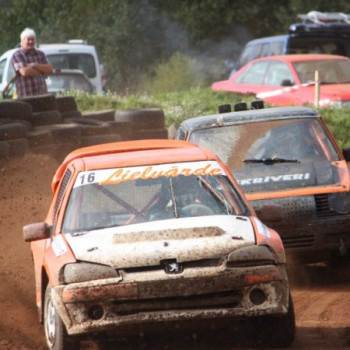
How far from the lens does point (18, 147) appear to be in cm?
1520

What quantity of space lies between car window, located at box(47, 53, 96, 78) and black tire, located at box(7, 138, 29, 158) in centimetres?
1103

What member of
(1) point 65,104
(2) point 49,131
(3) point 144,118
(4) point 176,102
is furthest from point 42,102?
(4) point 176,102

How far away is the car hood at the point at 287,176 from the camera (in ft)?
34.4

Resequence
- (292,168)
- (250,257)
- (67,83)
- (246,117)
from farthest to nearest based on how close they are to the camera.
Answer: (67,83) < (246,117) < (292,168) < (250,257)

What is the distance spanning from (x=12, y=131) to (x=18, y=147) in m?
0.22

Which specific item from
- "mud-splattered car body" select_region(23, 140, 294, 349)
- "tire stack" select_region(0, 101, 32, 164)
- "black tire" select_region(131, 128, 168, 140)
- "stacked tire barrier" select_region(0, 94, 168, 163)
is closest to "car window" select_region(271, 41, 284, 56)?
"stacked tire barrier" select_region(0, 94, 168, 163)

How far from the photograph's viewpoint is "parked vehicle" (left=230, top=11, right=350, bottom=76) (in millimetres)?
24172

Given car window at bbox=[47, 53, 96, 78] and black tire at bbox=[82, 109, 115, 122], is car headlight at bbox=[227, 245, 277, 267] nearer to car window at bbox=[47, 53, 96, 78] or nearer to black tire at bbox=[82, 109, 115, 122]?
black tire at bbox=[82, 109, 115, 122]

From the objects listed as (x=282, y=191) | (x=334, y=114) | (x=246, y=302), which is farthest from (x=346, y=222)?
(x=334, y=114)

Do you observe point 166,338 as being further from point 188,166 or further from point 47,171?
point 47,171

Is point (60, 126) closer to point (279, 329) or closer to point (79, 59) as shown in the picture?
point (279, 329)

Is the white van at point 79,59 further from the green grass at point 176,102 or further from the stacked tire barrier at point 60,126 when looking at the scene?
the stacked tire barrier at point 60,126

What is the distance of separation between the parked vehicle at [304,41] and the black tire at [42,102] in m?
8.31

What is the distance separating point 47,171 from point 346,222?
20.6 feet
